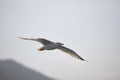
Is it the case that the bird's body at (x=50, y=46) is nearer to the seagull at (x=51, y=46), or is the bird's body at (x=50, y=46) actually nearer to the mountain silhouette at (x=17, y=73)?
the seagull at (x=51, y=46)

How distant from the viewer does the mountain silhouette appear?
282 cm

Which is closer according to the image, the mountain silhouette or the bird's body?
the bird's body

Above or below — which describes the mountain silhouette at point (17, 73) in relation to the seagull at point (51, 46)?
below

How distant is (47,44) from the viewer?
2.23 meters

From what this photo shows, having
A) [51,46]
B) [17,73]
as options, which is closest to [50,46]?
[51,46]

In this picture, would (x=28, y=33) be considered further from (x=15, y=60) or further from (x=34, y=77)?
(x=34, y=77)

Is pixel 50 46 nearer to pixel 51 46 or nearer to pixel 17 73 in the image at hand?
pixel 51 46

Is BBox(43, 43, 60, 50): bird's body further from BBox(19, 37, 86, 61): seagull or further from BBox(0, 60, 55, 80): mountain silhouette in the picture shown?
BBox(0, 60, 55, 80): mountain silhouette

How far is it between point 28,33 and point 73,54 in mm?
458

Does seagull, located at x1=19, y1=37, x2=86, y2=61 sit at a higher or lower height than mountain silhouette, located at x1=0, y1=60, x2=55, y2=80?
higher

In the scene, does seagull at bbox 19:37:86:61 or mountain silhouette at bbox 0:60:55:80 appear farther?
mountain silhouette at bbox 0:60:55:80

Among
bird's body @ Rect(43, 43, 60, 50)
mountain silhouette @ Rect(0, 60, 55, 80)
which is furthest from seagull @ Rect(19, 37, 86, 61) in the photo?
mountain silhouette @ Rect(0, 60, 55, 80)

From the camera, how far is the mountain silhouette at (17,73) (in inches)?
111

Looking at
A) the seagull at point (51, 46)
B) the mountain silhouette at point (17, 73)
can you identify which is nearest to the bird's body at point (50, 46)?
the seagull at point (51, 46)
